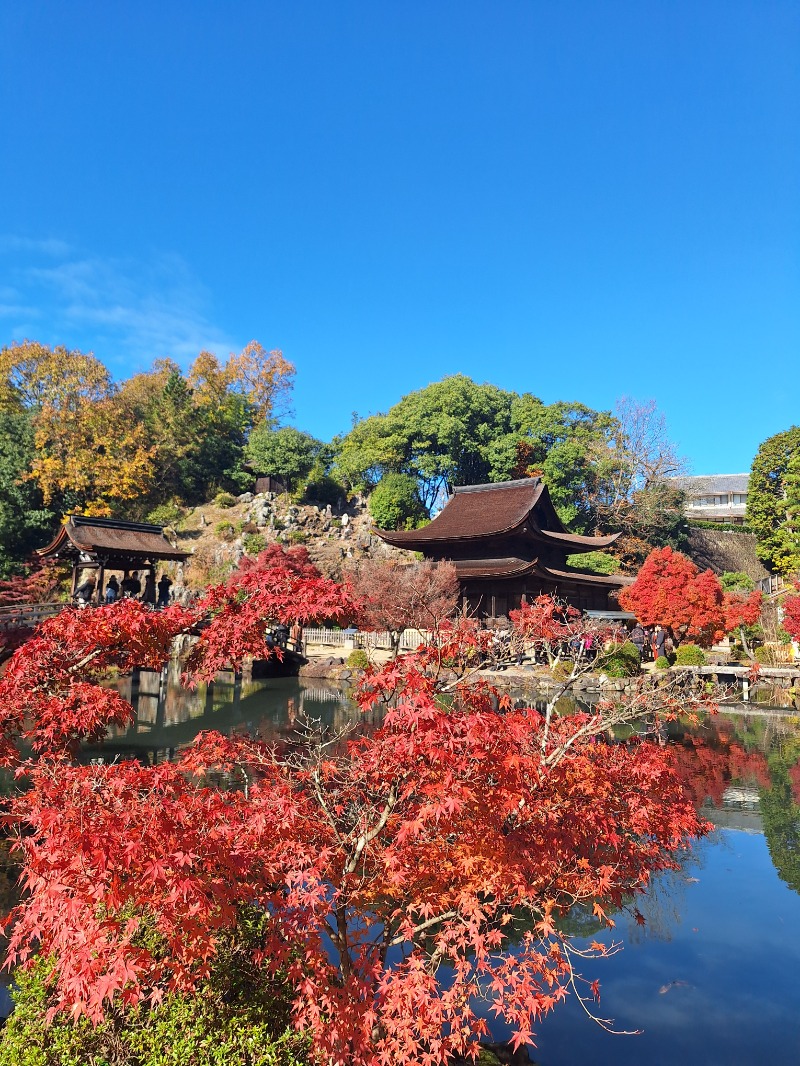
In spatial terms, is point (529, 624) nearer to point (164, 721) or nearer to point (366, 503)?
point (164, 721)

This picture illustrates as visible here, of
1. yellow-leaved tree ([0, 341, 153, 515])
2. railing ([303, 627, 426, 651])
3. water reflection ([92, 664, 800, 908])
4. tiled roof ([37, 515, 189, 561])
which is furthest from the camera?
yellow-leaved tree ([0, 341, 153, 515])

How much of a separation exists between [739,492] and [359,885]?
5846 cm

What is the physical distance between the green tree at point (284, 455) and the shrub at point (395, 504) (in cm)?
565

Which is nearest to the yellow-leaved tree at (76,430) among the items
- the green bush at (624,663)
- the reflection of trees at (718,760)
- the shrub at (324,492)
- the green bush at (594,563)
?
the shrub at (324,492)

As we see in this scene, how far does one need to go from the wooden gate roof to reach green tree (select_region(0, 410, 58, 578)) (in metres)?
8.87

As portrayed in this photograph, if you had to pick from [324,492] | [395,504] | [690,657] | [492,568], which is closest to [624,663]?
[690,657]

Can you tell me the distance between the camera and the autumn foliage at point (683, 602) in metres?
21.0

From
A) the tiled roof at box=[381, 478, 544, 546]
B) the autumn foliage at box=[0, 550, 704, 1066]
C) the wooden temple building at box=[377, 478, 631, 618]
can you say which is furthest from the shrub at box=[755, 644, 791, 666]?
the autumn foliage at box=[0, 550, 704, 1066]

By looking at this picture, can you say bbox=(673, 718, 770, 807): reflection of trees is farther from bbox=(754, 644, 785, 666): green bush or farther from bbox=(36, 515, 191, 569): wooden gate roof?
bbox=(36, 515, 191, 569): wooden gate roof

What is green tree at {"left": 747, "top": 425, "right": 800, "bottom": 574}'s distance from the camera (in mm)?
36438

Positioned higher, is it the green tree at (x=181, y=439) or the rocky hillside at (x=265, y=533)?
the green tree at (x=181, y=439)

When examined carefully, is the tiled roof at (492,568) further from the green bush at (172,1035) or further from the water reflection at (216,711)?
the green bush at (172,1035)

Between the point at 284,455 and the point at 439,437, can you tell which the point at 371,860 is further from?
the point at 284,455

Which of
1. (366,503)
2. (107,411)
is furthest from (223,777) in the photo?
(366,503)
